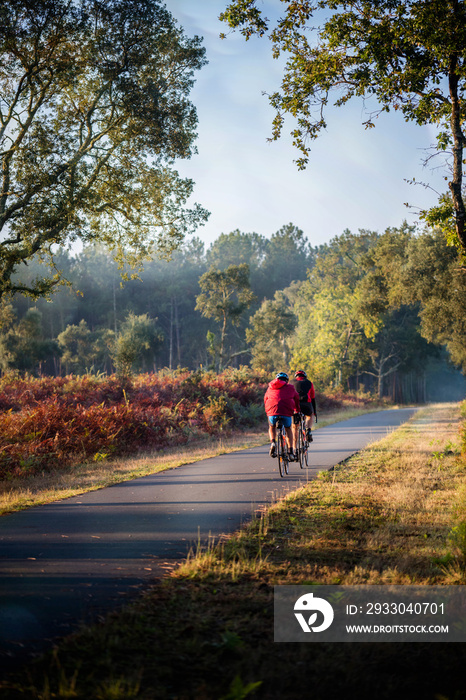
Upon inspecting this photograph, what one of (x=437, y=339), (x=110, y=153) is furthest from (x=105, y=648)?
(x=437, y=339)

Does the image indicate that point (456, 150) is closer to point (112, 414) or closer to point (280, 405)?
point (280, 405)

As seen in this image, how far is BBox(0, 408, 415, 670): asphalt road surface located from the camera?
168 inches

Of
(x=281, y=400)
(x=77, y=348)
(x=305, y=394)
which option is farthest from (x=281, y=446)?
(x=77, y=348)

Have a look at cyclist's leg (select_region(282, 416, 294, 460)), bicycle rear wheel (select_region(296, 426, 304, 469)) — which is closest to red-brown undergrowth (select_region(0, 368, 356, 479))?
bicycle rear wheel (select_region(296, 426, 304, 469))

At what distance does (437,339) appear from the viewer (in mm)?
37938

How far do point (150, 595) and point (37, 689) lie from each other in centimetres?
156

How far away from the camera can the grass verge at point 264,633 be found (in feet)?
10.9

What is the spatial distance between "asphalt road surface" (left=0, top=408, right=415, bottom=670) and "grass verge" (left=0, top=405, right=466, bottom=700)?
1.11 ft

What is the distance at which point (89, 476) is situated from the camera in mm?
12016

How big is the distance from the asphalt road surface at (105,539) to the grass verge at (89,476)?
0.48 meters

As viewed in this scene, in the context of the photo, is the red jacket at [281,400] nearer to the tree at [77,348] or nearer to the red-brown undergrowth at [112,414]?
the red-brown undergrowth at [112,414]

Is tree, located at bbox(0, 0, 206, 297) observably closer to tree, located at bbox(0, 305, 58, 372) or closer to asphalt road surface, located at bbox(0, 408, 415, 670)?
asphalt road surface, located at bbox(0, 408, 415, 670)

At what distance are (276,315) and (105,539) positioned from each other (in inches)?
2008

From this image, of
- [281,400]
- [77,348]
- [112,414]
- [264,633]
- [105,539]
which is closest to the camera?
[264,633]
